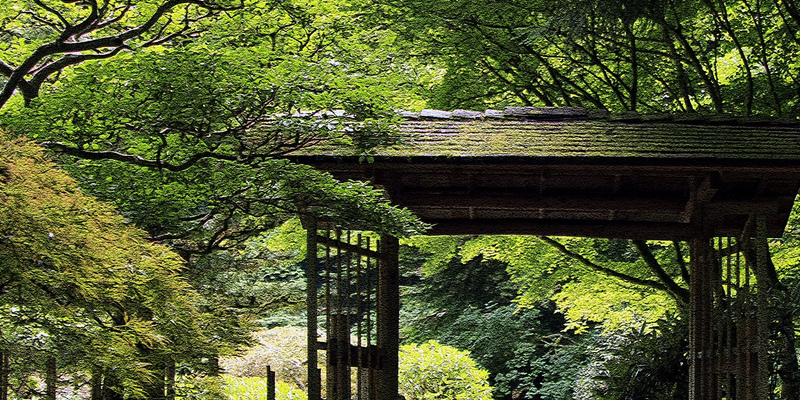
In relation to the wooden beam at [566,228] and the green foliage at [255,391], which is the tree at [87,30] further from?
the green foliage at [255,391]

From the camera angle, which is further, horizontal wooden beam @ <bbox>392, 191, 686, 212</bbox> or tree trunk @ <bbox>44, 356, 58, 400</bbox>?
horizontal wooden beam @ <bbox>392, 191, 686, 212</bbox>

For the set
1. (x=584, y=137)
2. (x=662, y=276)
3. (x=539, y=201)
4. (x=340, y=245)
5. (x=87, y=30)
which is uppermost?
(x=87, y=30)

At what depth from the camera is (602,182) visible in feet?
21.7

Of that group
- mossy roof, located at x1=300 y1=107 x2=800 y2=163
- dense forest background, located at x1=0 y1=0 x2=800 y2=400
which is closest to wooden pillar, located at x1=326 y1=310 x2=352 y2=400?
dense forest background, located at x1=0 y1=0 x2=800 y2=400

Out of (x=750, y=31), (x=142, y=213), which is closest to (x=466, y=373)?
(x=750, y=31)

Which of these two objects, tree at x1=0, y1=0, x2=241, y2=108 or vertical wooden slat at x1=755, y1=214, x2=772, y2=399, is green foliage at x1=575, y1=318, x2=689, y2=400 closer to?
vertical wooden slat at x1=755, y1=214, x2=772, y2=399

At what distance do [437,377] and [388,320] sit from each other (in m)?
6.27

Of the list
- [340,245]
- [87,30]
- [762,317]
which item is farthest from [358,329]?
[762,317]

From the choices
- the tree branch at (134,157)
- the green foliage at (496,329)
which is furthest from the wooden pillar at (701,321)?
the green foliage at (496,329)

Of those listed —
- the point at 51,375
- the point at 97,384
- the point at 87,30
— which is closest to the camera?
the point at 51,375

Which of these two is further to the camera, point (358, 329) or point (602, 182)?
point (602, 182)

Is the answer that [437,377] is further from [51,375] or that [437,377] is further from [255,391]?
[51,375]

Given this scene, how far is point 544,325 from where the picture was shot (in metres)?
18.4

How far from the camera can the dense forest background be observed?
3.95 m
